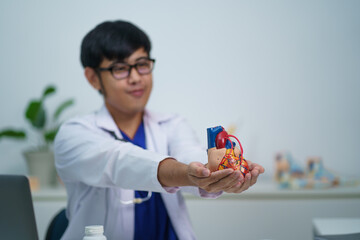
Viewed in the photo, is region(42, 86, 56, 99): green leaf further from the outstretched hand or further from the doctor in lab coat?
the outstretched hand

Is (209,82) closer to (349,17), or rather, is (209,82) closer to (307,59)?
(307,59)

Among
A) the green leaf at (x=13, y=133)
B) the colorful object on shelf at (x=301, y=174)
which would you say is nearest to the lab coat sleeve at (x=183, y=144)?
the colorful object on shelf at (x=301, y=174)

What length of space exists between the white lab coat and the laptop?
30 cm

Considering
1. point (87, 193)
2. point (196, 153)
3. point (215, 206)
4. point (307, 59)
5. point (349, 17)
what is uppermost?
point (349, 17)

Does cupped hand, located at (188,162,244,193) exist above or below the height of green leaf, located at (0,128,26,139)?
above

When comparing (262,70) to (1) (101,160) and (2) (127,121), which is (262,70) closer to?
(2) (127,121)

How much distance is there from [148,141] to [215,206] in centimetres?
80

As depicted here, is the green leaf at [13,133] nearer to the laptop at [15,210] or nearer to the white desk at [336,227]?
the laptop at [15,210]

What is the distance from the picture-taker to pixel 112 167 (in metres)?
1.20

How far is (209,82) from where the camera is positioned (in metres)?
2.59

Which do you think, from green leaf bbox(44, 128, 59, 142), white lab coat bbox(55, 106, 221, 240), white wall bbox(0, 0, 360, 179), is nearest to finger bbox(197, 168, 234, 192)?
white lab coat bbox(55, 106, 221, 240)

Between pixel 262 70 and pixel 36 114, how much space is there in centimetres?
135

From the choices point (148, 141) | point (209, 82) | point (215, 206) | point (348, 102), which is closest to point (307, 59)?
point (348, 102)

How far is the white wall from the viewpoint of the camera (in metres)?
2.55
